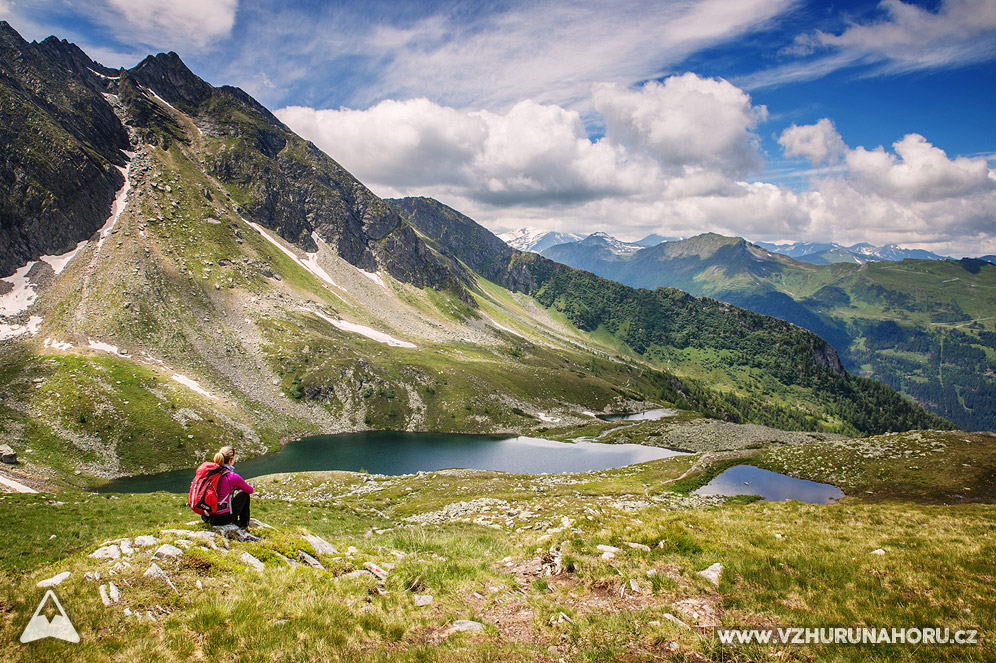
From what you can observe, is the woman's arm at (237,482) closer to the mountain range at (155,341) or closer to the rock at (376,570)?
the rock at (376,570)

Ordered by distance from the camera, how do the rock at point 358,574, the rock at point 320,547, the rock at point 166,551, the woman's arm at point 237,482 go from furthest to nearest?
the rock at point 320,547
the woman's arm at point 237,482
the rock at point 358,574
the rock at point 166,551

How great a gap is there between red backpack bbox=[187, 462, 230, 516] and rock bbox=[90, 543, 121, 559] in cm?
263

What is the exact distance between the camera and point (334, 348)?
15062cm

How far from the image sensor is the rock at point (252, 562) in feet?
38.8

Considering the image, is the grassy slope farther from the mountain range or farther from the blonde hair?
the mountain range

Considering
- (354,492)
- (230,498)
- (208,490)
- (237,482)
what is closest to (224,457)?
(237,482)

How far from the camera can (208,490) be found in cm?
1359

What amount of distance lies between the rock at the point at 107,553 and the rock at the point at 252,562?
2.77 metres

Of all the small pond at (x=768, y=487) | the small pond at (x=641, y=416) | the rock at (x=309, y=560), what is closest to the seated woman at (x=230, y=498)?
the rock at (x=309, y=560)

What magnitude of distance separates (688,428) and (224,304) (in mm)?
161772

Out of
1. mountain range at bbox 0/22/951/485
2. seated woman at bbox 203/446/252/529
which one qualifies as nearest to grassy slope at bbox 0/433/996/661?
seated woman at bbox 203/446/252/529

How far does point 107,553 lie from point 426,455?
338 feet

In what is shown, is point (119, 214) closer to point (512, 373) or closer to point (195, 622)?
point (512, 373)

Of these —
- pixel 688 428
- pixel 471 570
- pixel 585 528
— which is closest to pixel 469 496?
pixel 585 528
